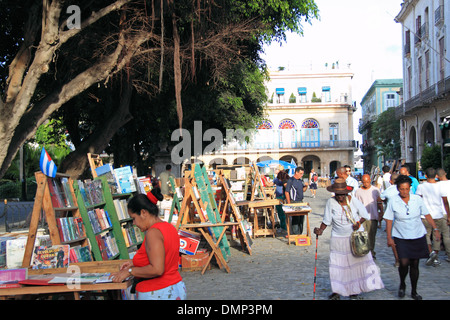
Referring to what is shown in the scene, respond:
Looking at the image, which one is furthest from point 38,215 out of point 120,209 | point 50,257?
point 120,209

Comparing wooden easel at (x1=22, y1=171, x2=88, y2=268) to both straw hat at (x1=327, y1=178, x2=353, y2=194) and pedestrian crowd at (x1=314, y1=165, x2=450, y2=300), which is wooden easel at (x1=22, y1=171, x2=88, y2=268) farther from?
straw hat at (x1=327, y1=178, x2=353, y2=194)

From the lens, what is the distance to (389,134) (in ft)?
180

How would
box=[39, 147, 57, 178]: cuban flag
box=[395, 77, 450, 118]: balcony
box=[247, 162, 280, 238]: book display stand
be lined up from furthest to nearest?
box=[395, 77, 450, 118]: balcony, box=[247, 162, 280, 238]: book display stand, box=[39, 147, 57, 178]: cuban flag

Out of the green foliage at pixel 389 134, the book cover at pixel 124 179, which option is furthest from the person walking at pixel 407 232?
the green foliage at pixel 389 134

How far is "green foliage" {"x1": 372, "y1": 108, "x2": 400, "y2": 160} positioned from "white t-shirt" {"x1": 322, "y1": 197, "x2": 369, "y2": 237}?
50.1 metres

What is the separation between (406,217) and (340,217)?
915 millimetres

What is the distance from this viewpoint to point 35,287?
163 inches

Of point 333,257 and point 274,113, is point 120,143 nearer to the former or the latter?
point 333,257

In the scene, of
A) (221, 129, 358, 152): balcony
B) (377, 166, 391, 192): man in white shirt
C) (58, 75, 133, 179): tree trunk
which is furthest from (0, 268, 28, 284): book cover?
(221, 129, 358, 152): balcony

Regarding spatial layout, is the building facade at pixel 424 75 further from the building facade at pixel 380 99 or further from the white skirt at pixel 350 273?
the building facade at pixel 380 99

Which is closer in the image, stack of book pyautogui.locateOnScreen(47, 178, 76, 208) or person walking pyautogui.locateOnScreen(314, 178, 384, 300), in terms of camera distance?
stack of book pyautogui.locateOnScreen(47, 178, 76, 208)

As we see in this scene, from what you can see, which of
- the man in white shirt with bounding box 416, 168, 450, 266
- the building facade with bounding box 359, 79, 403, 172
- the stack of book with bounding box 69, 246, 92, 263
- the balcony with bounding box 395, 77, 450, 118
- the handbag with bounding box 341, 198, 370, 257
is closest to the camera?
the stack of book with bounding box 69, 246, 92, 263

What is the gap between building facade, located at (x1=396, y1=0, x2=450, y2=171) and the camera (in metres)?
28.2
